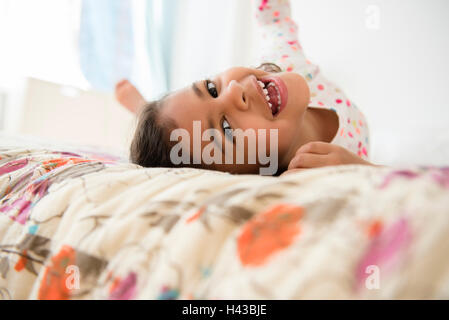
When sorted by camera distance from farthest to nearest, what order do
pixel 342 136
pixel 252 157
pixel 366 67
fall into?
pixel 366 67, pixel 342 136, pixel 252 157

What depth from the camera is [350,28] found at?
1.74m

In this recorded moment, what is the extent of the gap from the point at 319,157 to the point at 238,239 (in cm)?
45

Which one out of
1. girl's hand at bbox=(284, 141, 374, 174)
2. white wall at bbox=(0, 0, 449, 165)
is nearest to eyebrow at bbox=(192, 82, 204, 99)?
girl's hand at bbox=(284, 141, 374, 174)

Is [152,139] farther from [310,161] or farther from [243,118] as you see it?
[310,161]

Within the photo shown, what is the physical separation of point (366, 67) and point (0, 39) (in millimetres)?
2464

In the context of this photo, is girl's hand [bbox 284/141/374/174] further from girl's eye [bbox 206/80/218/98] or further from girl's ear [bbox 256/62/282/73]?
girl's ear [bbox 256/62/282/73]

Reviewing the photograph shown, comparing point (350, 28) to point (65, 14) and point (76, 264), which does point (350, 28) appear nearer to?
point (76, 264)

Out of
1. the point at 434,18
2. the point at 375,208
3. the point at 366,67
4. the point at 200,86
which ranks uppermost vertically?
the point at 434,18

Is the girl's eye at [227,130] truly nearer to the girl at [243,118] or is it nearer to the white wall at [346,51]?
the girl at [243,118]

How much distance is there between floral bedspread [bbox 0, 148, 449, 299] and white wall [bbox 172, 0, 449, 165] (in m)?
0.83

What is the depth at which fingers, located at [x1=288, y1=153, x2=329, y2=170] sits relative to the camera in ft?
2.22

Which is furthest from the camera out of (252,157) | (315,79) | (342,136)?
(315,79)

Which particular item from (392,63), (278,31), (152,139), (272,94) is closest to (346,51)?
(392,63)

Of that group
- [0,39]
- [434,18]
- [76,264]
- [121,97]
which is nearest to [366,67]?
[434,18]
